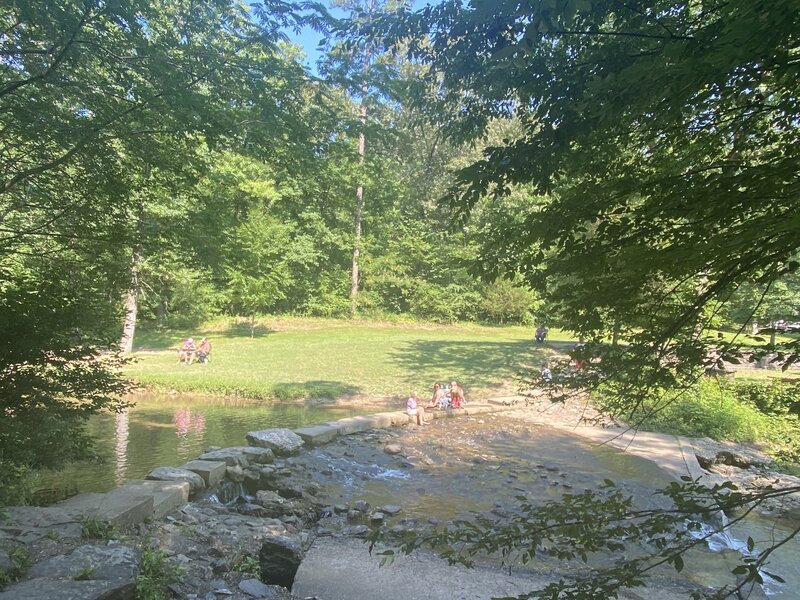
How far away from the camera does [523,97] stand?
374cm

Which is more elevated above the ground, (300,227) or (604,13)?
(300,227)

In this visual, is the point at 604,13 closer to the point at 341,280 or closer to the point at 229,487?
the point at 229,487

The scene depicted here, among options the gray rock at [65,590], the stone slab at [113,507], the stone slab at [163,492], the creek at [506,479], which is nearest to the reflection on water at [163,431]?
the stone slab at [113,507]

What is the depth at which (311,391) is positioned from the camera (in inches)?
572

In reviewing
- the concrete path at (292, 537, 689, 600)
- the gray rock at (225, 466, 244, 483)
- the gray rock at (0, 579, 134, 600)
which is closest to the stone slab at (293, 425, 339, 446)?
the gray rock at (225, 466, 244, 483)

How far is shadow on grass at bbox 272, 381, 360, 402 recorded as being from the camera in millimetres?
14273

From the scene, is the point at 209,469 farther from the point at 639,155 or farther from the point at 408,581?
the point at 639,155

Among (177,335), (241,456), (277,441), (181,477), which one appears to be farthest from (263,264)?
(181,477)

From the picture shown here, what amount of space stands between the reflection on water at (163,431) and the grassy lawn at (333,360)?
957mm

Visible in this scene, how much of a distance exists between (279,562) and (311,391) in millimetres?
9948

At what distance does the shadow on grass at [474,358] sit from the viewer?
1767 centimetres

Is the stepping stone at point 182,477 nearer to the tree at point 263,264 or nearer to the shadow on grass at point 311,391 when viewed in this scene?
the shadow on grass at point 311,391

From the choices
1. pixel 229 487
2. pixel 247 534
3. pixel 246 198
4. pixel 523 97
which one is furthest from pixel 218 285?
pixel 523 97

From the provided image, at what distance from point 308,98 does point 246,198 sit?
22.6 meters
